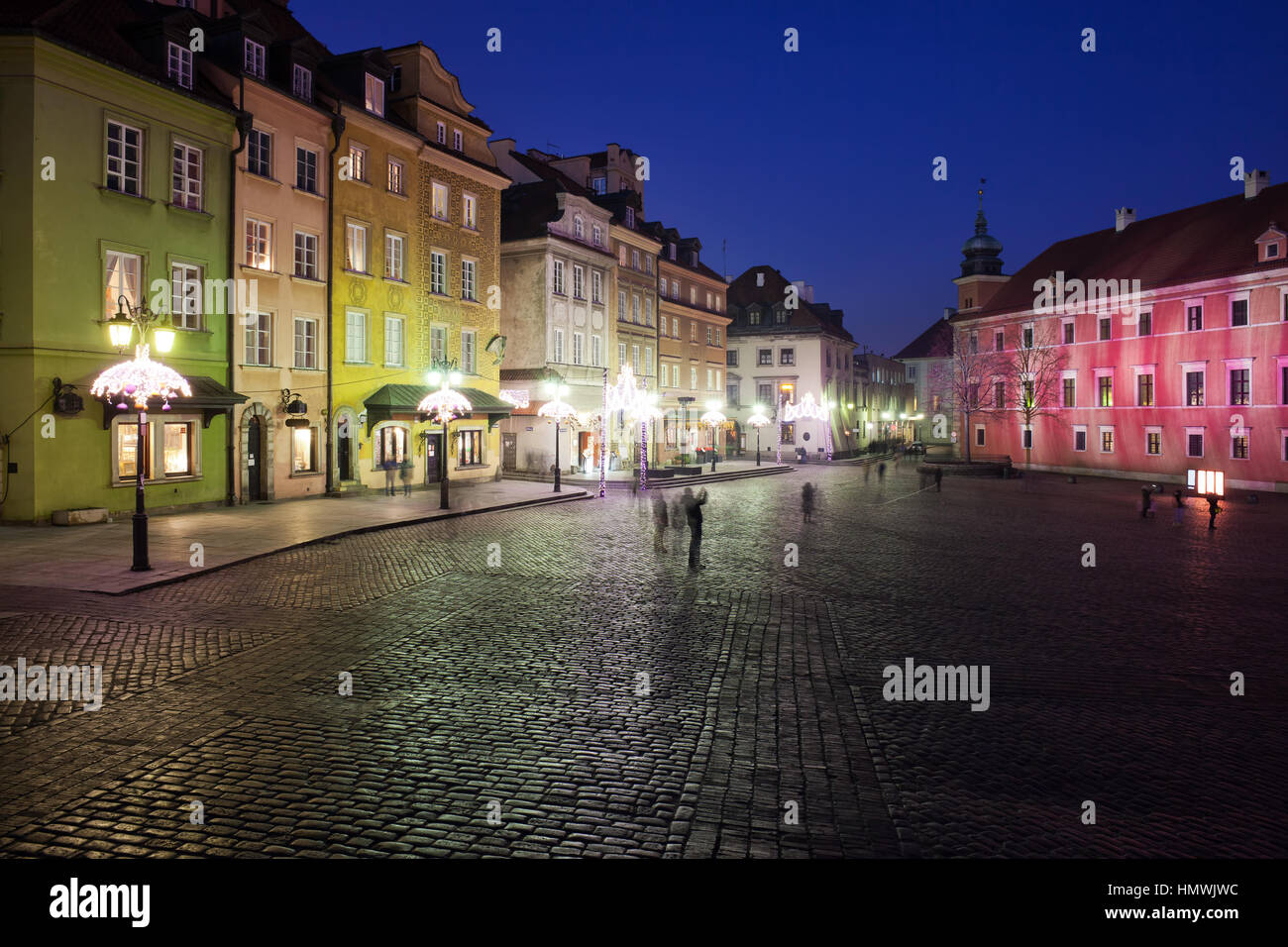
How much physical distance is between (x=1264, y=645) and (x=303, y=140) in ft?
91.8

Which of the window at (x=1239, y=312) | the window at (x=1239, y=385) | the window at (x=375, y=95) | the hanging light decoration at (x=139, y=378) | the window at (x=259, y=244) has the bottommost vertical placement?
the hanging light decoration at (x=139, y=378)

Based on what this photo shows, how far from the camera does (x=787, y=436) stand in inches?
2729

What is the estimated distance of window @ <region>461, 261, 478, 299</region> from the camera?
3569cm

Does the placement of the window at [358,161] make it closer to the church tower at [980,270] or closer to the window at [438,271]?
the window at [438,271]

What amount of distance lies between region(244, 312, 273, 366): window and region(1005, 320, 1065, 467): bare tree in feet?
150

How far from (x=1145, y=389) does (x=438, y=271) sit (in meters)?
40.0

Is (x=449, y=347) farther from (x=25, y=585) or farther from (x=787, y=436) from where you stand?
(x=787, y=436)

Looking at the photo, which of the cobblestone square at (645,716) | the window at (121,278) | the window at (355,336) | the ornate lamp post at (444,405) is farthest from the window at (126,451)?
the cobblestone square at (645,716)

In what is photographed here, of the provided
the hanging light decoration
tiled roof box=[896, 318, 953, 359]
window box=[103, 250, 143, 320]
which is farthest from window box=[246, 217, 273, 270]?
tiled roof box=[896, 318, 953, 359]

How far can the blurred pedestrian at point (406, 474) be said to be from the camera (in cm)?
2978

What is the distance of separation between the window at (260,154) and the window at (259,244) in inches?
57.7

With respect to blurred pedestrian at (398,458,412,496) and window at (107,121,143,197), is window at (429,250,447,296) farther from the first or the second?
window at (107,121,143,197)
